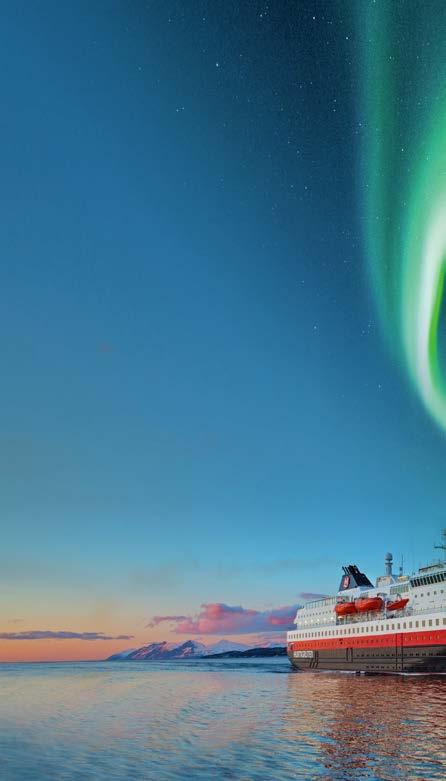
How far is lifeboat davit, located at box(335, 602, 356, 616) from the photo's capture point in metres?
103

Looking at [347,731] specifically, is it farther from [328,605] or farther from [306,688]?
[328,605]

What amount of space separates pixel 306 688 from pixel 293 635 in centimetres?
4477

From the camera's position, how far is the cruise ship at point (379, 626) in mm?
78062

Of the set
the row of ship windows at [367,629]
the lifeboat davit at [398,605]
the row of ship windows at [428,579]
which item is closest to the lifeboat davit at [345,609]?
the row of ship windows at [367,629]

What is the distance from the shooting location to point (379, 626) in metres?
Answer: 89.8

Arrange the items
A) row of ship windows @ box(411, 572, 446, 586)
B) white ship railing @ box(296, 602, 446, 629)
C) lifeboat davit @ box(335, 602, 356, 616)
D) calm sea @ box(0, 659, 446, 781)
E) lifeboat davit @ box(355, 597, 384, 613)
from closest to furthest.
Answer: calm sea @ box(0, 659, 446, 781) < white ship railing @ box(296, 602, 446, 629) < row of ship windows @ box(411, 572, 446, 586) < lifeboat davit @ box(355, 597, 384, 613) < lifeboat davit @ box(335, 602, 356, 616)

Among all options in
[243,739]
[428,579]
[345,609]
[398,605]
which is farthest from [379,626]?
[243,739]

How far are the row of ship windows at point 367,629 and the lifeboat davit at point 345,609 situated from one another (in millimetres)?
2707

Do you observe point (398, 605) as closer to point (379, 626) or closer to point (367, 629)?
point (379, 626)

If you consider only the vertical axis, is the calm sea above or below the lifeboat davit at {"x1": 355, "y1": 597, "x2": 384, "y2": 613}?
below

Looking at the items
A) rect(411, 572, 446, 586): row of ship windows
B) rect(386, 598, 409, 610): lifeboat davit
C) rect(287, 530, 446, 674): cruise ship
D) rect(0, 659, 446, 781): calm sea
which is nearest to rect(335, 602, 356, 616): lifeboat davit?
rect(287, 530, 446, 674): cruise ship

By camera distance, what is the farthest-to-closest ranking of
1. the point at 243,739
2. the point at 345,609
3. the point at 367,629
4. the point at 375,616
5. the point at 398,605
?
1. the point at 345,609
2. the point at 375,616
3. the point at 367,629
4. the point at 398,605
5. the point at 243,739

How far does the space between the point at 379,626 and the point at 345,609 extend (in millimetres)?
14050

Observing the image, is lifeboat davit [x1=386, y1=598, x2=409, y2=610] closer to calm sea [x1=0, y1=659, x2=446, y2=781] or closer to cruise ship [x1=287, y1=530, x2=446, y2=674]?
cruise ship [x1=287, y1=530, x2=446, y2=674]
